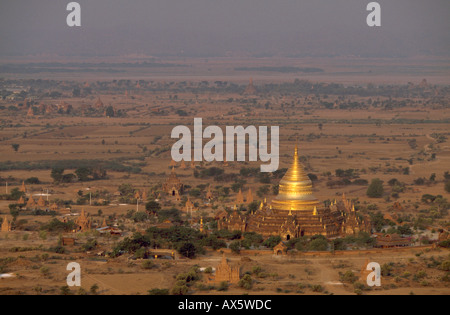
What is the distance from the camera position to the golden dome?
38.4 meters

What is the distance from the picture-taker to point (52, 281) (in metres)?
30.9

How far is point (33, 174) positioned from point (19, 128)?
33230 millimetres

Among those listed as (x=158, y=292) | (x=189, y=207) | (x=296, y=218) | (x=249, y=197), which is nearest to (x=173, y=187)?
(x=249, y=197)

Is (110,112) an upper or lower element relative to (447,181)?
upper

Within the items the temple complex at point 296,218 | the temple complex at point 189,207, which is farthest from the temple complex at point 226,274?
the temple complex at point 189,207

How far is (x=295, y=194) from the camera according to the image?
1522 inches

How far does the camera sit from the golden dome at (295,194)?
38.4 m

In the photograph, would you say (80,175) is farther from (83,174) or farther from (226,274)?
(226,274)

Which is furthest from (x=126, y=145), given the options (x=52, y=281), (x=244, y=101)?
(x=244, y=101)

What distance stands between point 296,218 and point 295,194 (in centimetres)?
123

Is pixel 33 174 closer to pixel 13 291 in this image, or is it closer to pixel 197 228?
pixel 197 228

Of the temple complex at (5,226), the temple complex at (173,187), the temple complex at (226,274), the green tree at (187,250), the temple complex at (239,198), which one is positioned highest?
the temple complex at (173,187)

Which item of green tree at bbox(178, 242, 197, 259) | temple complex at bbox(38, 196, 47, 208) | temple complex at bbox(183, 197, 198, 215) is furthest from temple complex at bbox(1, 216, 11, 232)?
green tree at bbox(178, 242, 197, 259)

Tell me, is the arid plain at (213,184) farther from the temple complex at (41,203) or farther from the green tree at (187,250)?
the temple complex at (41,203)
